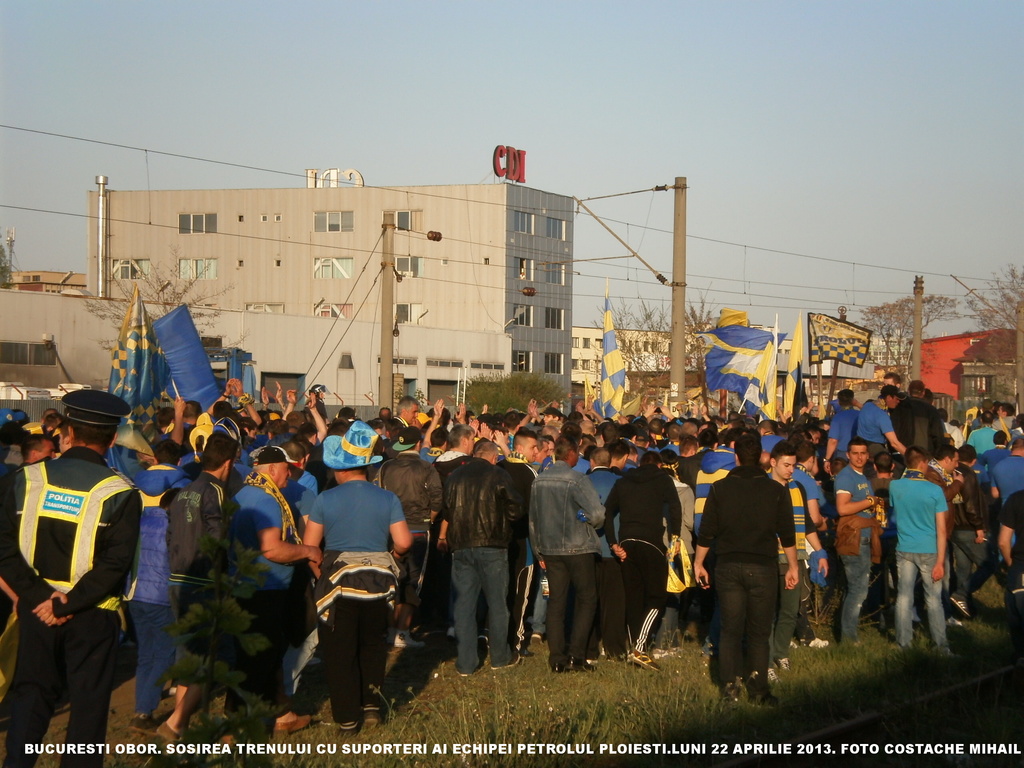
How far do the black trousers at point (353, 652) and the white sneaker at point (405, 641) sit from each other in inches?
117

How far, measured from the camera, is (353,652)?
23.9ft

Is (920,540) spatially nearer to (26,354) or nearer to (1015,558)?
(1015,558)

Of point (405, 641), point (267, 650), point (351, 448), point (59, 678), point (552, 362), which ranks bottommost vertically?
→ point (405, 641)

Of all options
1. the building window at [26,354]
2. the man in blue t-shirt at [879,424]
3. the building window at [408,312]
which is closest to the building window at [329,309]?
the building window at [408,312]

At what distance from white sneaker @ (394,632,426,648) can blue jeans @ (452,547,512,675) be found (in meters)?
1.29

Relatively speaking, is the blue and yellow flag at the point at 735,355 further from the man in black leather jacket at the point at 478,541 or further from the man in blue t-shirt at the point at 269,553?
the man in blue t-shirt at the point at 269,553

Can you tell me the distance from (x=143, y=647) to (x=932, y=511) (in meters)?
6.54

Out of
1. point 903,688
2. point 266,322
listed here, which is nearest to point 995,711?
point 903,688

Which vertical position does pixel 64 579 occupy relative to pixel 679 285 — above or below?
below

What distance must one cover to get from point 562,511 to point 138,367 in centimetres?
644

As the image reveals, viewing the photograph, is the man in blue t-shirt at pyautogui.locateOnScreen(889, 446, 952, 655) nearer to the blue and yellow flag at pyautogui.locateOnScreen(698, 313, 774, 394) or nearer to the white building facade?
the blue and yellow flag at pyautogui.locateOnScreen(698, 313, 774, 394)

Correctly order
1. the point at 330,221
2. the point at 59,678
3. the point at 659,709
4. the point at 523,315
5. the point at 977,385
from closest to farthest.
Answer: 1. the point at 59,678
2. the point at 659,709
3. the point at 977,385
4. the point at 330,221
5. the point at 523,315

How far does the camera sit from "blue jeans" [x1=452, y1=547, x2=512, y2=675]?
Answer: 9172mm

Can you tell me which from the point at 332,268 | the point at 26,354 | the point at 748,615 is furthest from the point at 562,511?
the point at 332,268
